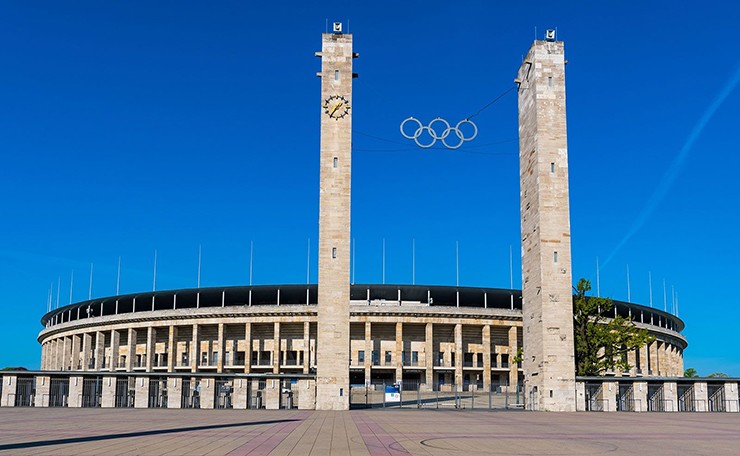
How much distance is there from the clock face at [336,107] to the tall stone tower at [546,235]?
13668 millimetres

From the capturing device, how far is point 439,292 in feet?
353

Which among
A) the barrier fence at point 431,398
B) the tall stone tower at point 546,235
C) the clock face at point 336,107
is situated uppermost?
the clock face at point 336,107

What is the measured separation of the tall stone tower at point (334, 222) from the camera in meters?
51.8

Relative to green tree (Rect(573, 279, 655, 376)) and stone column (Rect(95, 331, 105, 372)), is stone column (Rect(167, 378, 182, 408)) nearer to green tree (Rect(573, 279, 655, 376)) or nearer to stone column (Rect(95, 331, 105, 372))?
green tree (Rect(573, 279, 655, 376))

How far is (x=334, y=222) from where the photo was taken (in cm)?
5372

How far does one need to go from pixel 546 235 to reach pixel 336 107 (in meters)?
17.1

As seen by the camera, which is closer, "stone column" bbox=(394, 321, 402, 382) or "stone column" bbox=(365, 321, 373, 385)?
"stone column" bbox=(365, 321, 373, 385)

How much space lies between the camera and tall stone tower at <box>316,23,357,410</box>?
51750mm

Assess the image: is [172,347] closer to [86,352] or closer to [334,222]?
[86,352]

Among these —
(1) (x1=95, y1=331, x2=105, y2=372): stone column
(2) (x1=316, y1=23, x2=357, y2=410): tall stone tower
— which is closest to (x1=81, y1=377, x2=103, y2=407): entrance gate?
(2) (x1=316, y1=23, x2=357, y2=410): tall stone tower

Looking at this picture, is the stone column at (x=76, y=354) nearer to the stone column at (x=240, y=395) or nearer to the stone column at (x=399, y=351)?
the stone column at (x=399, y=351)

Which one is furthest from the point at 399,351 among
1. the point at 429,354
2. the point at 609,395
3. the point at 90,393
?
the point at 90,393

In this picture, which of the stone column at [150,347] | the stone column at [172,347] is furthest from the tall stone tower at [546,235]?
the stone column at [150,347]

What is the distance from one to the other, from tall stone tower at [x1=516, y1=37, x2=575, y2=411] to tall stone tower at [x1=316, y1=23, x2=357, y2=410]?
13.2 m
